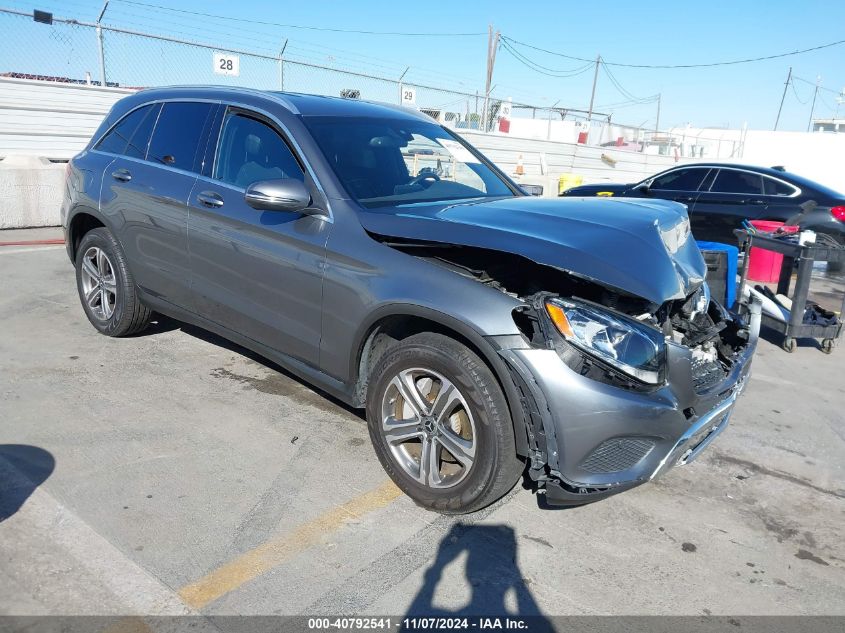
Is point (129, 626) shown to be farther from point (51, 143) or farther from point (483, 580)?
point (51, 143)

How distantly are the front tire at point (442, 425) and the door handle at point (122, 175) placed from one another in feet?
8.60

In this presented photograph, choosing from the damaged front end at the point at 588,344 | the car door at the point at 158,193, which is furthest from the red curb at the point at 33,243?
the damaged front end at the point at 588,344

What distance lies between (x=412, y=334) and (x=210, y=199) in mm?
1597

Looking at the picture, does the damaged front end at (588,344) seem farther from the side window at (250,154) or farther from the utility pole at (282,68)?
the utility pole at (282,68)

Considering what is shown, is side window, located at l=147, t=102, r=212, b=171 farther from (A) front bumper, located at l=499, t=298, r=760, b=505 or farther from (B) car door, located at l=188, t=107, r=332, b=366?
(A) front bumper, located at l=499, t=298, r=760, b=505

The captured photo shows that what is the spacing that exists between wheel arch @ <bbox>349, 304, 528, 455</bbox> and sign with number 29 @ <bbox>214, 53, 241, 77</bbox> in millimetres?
12923

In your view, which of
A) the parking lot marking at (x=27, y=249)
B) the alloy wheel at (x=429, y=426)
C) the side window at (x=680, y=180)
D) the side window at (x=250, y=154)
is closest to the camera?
the alloy wheel at (x=429, y=426)

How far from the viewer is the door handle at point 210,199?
13.3 ft

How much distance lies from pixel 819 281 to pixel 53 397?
9103mm

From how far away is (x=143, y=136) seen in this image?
4.86 meters

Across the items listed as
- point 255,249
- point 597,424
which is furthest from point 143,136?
point 597,424

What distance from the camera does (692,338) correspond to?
3.51 metres

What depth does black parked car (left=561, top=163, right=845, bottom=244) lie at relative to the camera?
8914 mm

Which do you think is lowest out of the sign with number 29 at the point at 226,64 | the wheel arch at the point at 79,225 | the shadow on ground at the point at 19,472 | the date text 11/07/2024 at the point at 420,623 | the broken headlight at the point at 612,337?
the shadow on ground at the point at 19,472
